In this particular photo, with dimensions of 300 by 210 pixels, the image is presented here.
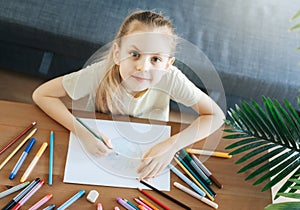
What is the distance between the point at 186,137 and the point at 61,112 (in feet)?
0.96

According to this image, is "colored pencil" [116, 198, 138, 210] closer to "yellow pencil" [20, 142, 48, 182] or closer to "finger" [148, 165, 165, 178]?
"finger" [148, 165, 165, 178]

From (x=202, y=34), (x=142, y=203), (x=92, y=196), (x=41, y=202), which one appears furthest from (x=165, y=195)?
(x=202, y=34)

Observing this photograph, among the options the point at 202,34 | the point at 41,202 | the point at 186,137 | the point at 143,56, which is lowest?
the point at 41,202

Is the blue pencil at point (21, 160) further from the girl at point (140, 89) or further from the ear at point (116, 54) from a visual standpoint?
the ear at point (116, 54)

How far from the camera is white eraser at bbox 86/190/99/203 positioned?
102 cm

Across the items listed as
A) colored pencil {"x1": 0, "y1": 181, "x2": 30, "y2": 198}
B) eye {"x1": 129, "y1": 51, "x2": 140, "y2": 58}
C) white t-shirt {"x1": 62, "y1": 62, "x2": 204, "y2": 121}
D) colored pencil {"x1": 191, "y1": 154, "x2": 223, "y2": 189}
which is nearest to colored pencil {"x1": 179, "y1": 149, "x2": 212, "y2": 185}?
colored pencil {"x1": 191, "y1": 154, "x2": 223, "y2": 189}

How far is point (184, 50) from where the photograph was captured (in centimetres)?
113

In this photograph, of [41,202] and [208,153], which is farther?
[208,153]

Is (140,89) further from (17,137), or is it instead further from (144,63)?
(17,137)

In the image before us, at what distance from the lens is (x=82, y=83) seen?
1.16m

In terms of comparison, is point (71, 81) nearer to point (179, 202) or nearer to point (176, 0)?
point (179, 202)

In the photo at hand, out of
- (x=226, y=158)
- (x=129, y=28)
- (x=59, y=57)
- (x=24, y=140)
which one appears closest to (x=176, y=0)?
(x=59, y=57)

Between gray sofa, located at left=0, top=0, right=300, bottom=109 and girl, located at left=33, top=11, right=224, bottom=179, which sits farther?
gray sofa, located at left=0, top=0, right=300, bottom=109

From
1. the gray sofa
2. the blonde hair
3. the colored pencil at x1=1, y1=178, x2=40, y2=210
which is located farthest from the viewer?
the gray sofa
